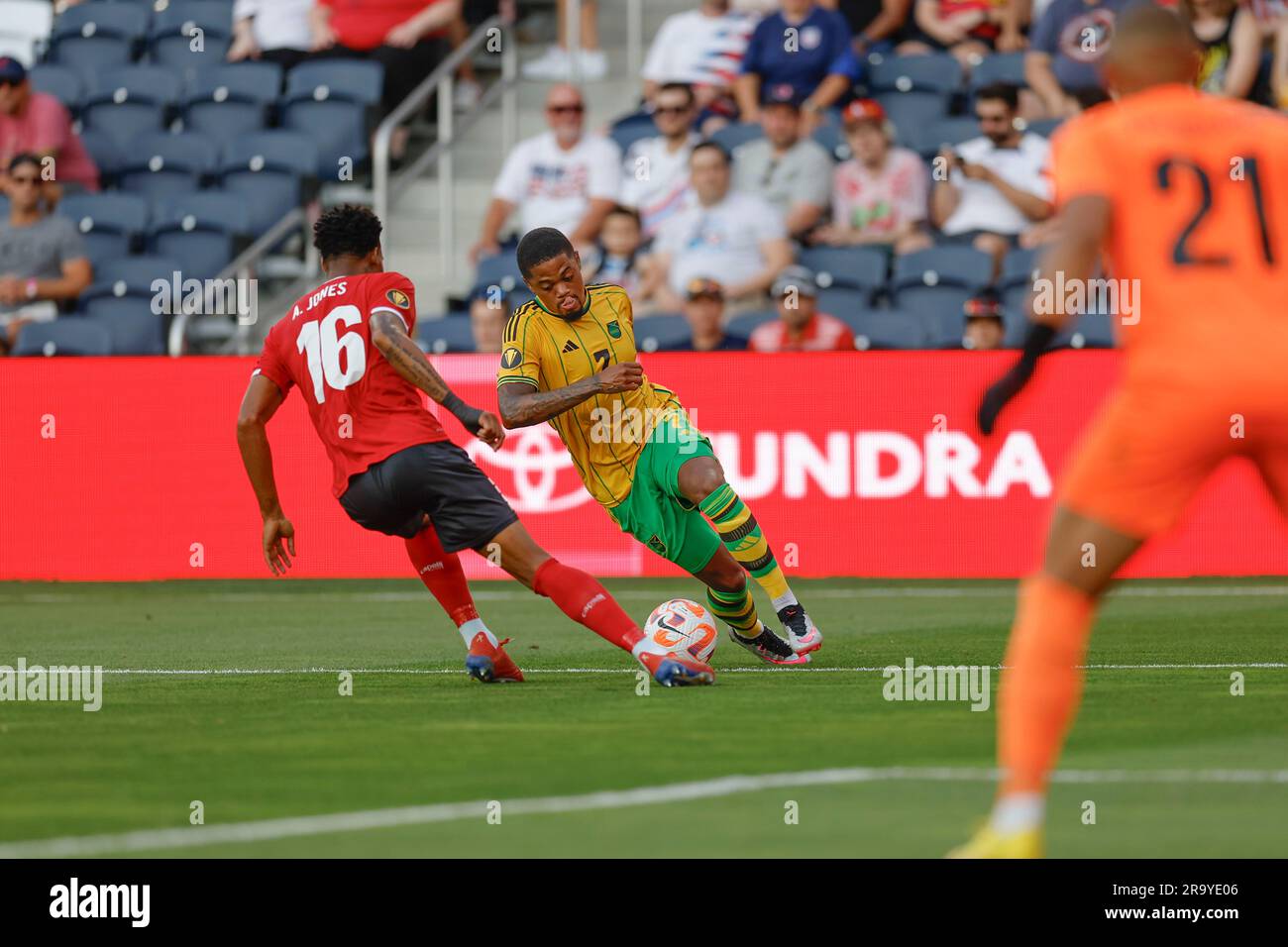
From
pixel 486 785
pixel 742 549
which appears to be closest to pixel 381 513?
pixel 742 549

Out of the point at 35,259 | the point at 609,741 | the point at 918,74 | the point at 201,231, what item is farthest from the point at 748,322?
the point at 609,741

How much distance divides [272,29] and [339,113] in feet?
6.44

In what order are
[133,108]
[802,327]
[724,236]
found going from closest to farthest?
[802,327] < [724,236] < [133,108]

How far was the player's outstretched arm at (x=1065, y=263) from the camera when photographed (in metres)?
5.22

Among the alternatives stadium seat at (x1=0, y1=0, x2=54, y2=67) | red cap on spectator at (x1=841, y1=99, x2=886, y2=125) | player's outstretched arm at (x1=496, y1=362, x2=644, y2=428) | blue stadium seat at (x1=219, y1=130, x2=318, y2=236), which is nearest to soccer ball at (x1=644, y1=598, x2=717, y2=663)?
player's outstretched arm at (x1=496, y1=362, x2=644, y2=428)

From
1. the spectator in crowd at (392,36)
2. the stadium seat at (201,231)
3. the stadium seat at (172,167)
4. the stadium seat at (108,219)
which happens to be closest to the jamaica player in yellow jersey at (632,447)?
the stadium seat at (201,231)

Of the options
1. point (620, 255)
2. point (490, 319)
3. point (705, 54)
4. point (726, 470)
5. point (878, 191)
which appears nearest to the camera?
point (726, 470)

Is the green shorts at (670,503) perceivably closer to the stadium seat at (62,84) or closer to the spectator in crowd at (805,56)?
the spectator in crowd at (805,56)

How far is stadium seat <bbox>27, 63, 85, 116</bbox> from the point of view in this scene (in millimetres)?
21172

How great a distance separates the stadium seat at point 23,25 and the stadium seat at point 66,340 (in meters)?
6.82

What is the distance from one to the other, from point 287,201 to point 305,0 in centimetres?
274

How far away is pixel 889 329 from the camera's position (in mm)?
16234

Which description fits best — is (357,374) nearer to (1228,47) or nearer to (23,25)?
(1228,47)
